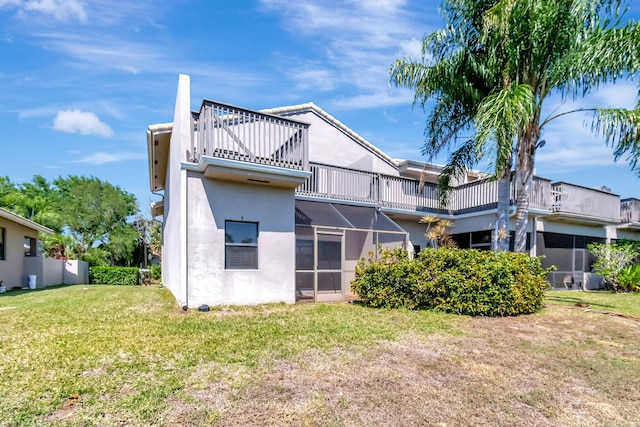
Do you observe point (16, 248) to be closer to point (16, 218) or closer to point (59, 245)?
point (16, 218)

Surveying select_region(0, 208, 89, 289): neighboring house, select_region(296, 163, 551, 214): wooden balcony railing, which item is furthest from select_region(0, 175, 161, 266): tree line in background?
select_region(296, 163, 551, 214): wooden balcony railing

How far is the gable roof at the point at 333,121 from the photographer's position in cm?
1753

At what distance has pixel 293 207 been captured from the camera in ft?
40.1

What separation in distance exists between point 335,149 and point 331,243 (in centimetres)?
700

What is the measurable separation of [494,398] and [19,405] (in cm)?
592

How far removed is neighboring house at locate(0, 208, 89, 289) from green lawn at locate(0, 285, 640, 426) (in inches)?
416

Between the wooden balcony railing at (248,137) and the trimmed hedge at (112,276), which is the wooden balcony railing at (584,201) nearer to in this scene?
Answer: the wooden balcony railing at (248,137)

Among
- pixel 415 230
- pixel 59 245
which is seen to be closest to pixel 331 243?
pixel 415 230

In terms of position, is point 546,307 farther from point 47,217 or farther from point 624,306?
point 47,217

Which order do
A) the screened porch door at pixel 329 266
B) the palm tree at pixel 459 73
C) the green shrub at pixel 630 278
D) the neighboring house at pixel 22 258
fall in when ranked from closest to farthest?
1. the palm tree at pixel 459 73
2. the screened porch door at pixel 329 266
3. the neighboring house at pixel 22 258
4. the green shrub at pixel 630 278

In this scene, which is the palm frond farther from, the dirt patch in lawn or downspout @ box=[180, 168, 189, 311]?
downspout @ box=[180, 168, 189, 311]

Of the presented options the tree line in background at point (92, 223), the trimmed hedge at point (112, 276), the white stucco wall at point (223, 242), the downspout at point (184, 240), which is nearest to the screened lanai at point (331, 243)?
the white stucco wall at point (223, 242)

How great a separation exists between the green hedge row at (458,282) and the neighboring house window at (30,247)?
19.7 meters

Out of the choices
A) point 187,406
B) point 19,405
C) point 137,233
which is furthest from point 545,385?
point 137,233
